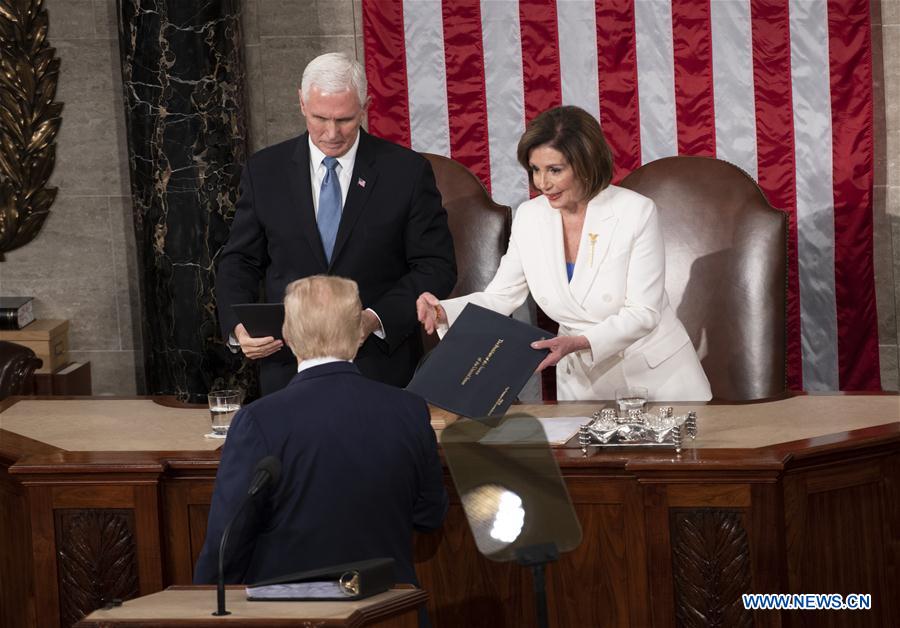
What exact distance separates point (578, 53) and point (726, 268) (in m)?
1.27

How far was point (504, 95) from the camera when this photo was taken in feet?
20.2

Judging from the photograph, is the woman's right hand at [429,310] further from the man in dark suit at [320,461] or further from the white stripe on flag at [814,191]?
the white stripe on flag at [814,191]

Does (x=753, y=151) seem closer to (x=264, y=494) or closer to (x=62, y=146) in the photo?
(x=62, y=146)

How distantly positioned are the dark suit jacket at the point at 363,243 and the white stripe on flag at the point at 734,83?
2036 mm

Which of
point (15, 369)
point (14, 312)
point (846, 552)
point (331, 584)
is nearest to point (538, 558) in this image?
point (331, 584)

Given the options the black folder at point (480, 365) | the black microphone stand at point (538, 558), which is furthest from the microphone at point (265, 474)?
the black folder at point (480, 365)

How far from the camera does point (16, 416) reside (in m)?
4.41

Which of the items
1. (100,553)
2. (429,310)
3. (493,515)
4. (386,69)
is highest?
(386,69)

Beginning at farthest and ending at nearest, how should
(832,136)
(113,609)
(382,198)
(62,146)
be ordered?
(62,146)
(832,136)
(382,198)
(113,609)

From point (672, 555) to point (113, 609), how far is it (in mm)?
1565

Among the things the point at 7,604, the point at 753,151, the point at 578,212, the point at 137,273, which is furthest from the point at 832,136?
the point at 7,604

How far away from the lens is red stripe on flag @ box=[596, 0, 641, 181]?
6020mm

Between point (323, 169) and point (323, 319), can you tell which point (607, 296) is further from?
point (323, 319)

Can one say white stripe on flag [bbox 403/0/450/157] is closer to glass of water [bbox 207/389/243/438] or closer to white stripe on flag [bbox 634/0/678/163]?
white stripe on flag [bbox 634/0/678/163]
